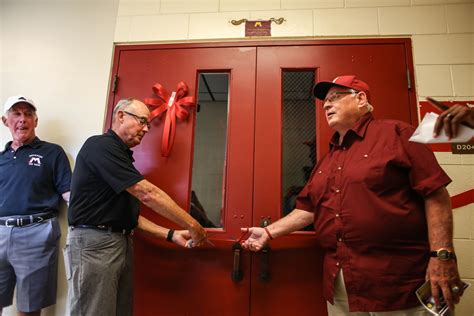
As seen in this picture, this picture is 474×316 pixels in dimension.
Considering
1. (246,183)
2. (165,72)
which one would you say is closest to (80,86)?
(165,72)

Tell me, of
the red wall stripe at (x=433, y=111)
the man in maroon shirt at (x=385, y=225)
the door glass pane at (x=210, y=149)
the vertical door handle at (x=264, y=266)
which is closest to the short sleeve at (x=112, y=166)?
the door glass pane at (x=210, y=149)

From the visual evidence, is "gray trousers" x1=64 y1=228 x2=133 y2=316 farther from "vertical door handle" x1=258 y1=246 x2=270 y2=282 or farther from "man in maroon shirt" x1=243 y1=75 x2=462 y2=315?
"man in maroon shirt" x1=243 y1=75 x2=462 y2=315

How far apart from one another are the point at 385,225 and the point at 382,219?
2 centimetres

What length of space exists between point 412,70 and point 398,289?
1229 millimetres

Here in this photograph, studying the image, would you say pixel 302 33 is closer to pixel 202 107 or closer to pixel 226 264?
pixel 202 107

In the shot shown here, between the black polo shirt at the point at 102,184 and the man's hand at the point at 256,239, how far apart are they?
1.90 ft

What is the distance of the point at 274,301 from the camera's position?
158 centimetres

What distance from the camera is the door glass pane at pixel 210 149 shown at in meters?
1.73

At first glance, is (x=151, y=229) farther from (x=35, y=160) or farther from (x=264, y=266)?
(x=35, y=160)

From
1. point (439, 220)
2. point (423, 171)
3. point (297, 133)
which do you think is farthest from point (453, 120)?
point (297, 133)

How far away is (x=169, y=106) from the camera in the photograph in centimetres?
176

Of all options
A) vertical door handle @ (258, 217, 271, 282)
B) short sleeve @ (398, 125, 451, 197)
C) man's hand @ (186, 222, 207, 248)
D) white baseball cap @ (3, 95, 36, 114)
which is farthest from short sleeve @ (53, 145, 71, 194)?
short sleeve @ (398, 125, 451, 197)

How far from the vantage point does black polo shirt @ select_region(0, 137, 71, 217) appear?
1689 mm

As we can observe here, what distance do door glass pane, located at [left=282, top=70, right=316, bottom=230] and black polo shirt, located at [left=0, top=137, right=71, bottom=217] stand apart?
4.16 ft
